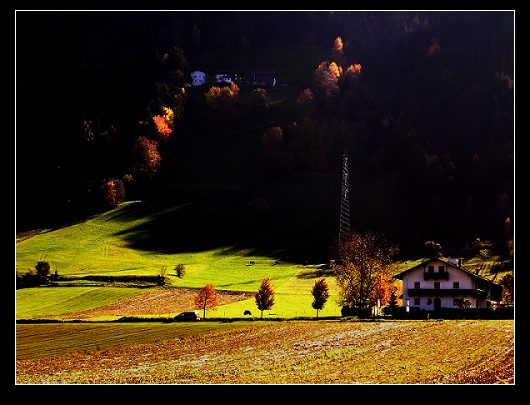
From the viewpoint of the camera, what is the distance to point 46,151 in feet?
416

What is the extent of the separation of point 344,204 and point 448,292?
44.7 meters

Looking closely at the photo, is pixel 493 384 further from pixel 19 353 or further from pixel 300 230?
pixel 300 230

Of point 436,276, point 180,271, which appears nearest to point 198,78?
point 180,271

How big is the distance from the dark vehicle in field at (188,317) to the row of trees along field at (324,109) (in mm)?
44542

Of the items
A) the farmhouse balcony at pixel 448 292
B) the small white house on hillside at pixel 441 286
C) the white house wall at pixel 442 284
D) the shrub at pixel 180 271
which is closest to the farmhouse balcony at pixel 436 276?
the small white house on hillside at pixel 441 286

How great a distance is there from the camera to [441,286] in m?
59.6

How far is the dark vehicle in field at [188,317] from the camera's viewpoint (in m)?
52.8

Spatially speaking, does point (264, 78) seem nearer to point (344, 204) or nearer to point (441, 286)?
point (344, 204)

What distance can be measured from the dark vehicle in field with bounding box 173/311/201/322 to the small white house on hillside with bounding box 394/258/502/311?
1620cm

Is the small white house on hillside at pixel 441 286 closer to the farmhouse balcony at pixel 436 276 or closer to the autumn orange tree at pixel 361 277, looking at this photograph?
the farmhouse balcony at pixel 436 276

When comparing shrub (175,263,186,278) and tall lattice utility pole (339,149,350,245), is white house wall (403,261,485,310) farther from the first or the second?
tall lattice utility pole (339,149,350,245)

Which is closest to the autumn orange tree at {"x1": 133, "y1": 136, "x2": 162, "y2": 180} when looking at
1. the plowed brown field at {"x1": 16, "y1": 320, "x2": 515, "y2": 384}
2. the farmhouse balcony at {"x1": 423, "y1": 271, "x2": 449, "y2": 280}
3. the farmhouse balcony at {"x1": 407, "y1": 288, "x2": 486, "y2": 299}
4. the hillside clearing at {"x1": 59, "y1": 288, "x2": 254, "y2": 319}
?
the hillside clearing at {"x1": 59, "y1": 288, "x2": 254, "y2": 319}
